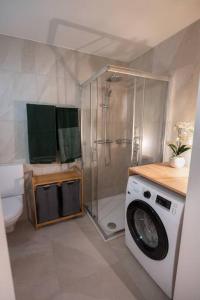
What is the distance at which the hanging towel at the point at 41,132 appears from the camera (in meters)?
1.88

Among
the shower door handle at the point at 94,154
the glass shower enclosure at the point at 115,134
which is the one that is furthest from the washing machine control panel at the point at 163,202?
the shower door handle at the point at 94,154

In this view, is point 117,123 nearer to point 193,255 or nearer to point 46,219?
point 46,219

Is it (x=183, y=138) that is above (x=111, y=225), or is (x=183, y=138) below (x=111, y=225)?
above

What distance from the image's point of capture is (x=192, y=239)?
923 mm

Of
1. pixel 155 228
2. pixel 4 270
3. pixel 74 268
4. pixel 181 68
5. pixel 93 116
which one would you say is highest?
pixel 181 68

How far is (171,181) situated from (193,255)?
1.64 ft

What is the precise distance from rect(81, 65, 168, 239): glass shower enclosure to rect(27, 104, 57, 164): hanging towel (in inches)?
18.5

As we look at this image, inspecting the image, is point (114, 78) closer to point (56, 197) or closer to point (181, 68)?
point (181, 68)

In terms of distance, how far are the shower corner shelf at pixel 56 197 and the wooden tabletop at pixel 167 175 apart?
86cm

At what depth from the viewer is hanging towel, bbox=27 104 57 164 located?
6.17 feet

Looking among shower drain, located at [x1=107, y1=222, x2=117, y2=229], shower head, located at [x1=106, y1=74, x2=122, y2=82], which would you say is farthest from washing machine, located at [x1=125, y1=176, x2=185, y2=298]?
shower head, located at [x1=106, y1=74, x2=122, y2=82]

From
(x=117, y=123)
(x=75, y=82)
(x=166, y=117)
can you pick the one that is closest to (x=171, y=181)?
(x=166, y=117)

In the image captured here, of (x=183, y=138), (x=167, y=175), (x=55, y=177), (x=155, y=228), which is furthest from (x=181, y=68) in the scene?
(x=55, y=177)

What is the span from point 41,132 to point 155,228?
5.25 ft
